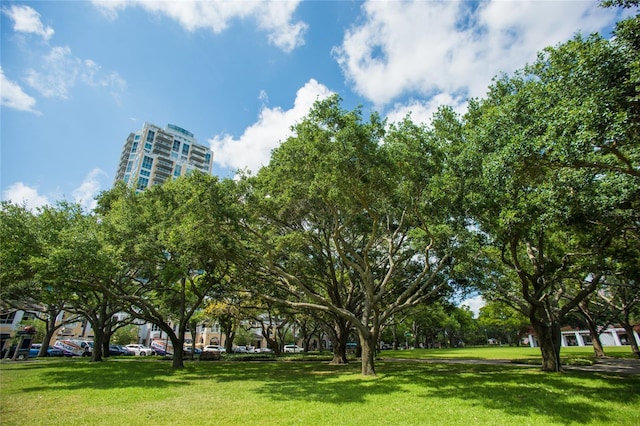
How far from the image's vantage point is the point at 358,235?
21.0 m

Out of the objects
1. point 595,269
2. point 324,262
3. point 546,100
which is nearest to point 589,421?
point 546,100

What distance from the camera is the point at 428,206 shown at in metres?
14.3

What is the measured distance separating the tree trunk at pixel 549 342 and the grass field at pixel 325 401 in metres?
2.50

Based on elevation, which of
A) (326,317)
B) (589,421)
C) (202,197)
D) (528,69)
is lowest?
(589,421)

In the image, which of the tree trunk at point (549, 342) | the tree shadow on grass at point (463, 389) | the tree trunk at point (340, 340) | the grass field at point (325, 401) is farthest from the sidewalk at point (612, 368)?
the tree trunk at point (340, 340)

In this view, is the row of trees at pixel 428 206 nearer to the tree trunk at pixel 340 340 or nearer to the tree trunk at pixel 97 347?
the tree trunk at pixel 340 340

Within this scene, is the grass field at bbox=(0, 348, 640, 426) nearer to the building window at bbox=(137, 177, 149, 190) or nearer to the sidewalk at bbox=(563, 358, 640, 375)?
the sidewalk at bbox=(563, 358, 640, 375)

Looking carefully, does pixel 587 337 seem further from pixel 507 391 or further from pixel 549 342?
pixel 507 391

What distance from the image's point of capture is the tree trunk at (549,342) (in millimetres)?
17062

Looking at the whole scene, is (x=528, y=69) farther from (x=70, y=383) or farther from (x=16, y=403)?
(x=70, y=383)

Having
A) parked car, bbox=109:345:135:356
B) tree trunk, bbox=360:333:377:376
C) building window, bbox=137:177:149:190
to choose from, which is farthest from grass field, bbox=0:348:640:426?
building window, bbox=137:177:149:190

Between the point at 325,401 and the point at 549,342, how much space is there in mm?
13608

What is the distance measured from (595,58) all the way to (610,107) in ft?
3.81

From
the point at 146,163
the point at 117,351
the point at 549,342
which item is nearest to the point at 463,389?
the point at 549,342
